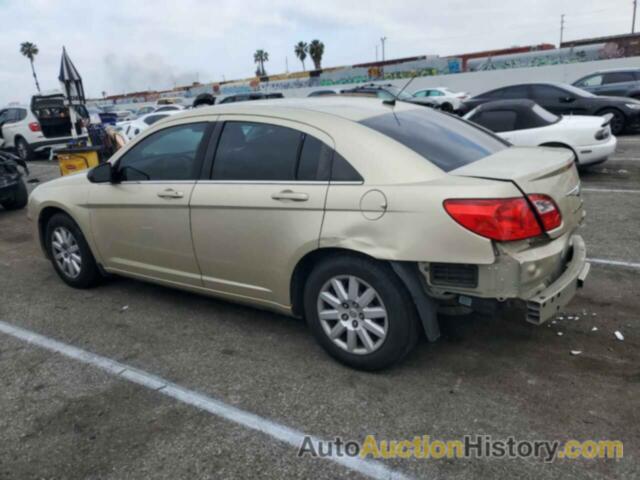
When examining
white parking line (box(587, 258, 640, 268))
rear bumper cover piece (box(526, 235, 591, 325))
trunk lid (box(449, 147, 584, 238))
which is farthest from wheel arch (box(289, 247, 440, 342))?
white parking line (box(587, 258, 640, 268))

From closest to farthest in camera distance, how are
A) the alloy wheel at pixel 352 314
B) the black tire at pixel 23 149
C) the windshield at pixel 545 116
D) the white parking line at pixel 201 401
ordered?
the white parking line at pixel 201 401
the alloy wheel at pixel 352 314
the windshield at pixel 545 116
the black tire at pixel 23 149

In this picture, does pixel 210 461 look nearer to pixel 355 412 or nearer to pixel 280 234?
pixel 355 412

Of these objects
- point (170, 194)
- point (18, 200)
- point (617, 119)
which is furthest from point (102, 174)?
point (617, 119)

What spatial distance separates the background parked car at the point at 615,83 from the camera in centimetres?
1465

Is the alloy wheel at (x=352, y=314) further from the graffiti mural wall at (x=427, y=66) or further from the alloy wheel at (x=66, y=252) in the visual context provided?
the graffiti mural wall at (x=427, y=66)

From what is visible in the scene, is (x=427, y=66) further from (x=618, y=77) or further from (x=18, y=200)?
(x=18, y=200)

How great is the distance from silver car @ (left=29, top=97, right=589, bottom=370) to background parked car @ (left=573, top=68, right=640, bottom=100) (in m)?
13.5

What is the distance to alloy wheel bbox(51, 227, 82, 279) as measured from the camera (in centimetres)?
483

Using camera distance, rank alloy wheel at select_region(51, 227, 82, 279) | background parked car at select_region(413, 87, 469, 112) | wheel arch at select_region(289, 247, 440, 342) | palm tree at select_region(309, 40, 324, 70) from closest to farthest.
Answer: wheel arch at select_region(289, 247, 440, 342) → alloy wheel at select_region(51, 227, 82, 279) → background parked car at select_region(413, 87, 469, 112) → palm tree at select_region(309, 40, 324, 70)

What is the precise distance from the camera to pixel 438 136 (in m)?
3.47

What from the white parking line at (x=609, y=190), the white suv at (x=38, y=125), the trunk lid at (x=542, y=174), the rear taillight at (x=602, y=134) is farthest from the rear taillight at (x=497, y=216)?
the white suv at (x=38, y=125)

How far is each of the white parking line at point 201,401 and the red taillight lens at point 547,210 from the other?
5.07ft

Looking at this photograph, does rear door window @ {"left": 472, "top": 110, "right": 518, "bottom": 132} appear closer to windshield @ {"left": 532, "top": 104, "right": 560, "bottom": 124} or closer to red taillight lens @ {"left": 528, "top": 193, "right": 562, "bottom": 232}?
windshield @ {"left": 532, "top": 104, "right": 560, "bottom": 124}

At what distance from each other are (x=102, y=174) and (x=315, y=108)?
200cm
